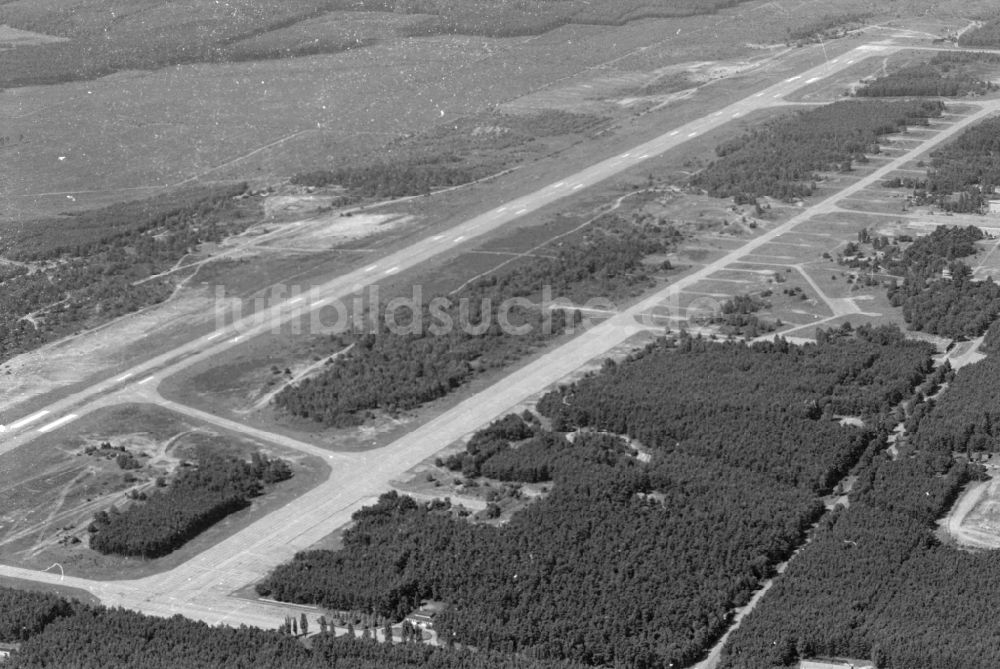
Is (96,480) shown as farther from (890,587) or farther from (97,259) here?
(97,259)

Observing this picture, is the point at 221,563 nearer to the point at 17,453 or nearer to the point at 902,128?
the point at 17,453

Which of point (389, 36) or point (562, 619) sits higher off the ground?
point (389, 36)

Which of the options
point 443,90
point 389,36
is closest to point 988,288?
point 443,90

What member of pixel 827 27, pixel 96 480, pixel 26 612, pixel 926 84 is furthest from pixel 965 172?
pixel 26 612

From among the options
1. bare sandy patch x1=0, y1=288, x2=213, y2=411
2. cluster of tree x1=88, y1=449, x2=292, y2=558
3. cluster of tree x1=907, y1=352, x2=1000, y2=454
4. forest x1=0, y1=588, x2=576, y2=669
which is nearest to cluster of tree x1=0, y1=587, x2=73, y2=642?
forest x1=0, y1=588, x2=576, y2=669

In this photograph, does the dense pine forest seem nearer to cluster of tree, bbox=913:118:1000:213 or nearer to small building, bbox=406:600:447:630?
cluster of tree, bbox=913:118:1000:213

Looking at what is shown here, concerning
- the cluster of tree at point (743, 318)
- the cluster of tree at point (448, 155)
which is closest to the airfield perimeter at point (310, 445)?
the cluster of tree at point (743, 318)
